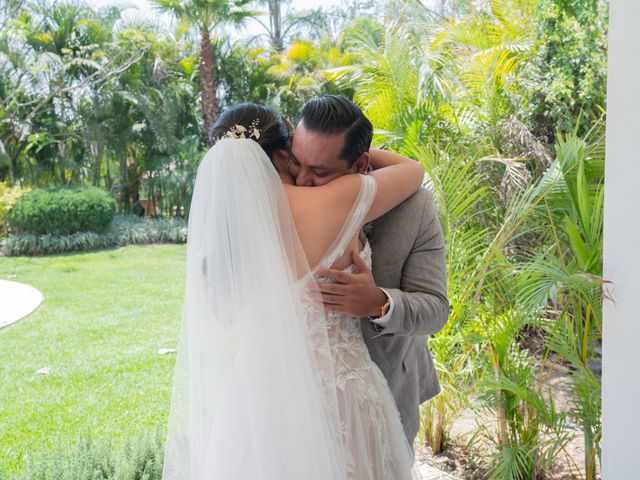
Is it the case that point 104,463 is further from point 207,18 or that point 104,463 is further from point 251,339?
point 207,18

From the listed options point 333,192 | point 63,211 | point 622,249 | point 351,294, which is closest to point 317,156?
point 333,192

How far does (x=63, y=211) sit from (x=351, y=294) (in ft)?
33.5

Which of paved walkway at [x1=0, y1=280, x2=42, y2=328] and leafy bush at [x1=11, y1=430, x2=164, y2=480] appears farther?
paved walkway at [x1=0, y1=280, x2=42, y2=328]

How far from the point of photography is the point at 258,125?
1.54 meters

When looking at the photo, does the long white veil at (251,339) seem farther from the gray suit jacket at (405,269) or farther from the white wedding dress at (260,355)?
the gray suit jacket at (405,269)

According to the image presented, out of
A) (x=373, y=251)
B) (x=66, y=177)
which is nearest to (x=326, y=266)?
(x=373, y=251)

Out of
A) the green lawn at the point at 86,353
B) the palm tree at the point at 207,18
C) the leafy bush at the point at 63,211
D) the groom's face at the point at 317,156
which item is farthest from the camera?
the palm tree at the point at 207,18

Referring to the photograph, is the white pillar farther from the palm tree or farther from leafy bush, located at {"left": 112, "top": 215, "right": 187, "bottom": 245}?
leafy bush, located at {"left": 112, "top": 215, "right": 187, "bottom": 245}

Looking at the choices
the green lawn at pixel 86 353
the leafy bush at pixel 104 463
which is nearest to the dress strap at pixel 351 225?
the leafy bush at pixel 104 463

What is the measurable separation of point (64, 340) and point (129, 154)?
25.7ft

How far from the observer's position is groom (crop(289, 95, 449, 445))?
1.44 metres

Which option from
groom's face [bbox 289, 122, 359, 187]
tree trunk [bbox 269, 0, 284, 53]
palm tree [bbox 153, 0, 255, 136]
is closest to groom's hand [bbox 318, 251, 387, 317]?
groom's face [bbox 289, 122, 359, 187]

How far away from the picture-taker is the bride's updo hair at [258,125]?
5.02 feet

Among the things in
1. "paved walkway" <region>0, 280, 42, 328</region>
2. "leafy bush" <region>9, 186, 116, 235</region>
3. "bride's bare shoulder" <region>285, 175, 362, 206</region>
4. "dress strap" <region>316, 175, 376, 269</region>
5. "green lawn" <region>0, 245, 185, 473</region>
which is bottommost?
"green lawn" <region>0, 245, 185, 473</region>
